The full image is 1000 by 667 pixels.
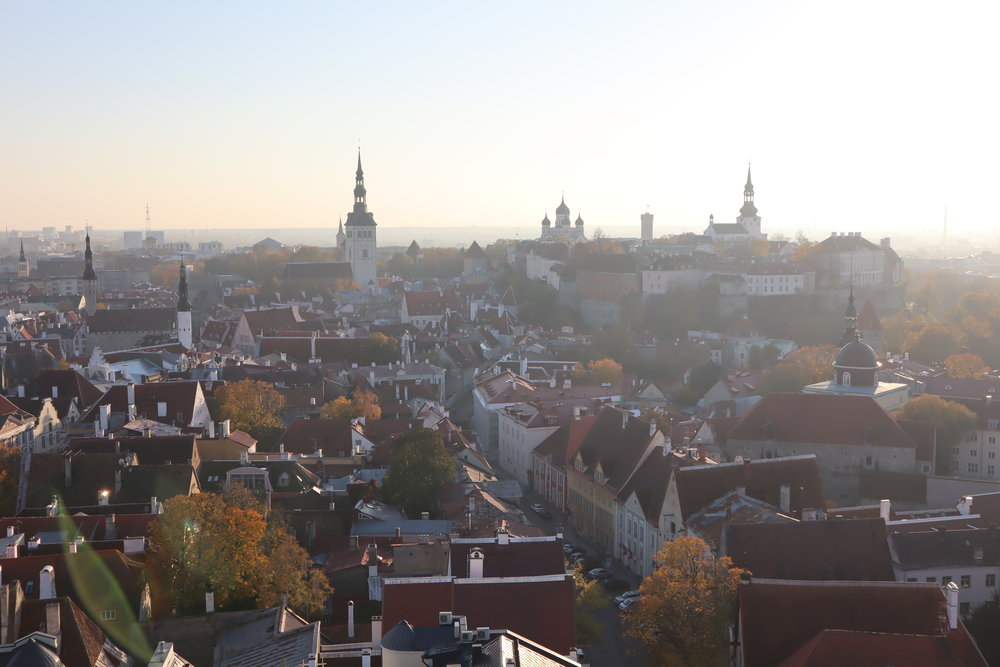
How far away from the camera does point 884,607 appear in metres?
23.3

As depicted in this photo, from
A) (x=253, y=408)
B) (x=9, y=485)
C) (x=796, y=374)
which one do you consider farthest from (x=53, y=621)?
(x=796, y=374)

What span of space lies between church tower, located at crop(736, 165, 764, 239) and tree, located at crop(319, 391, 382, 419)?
3424 inches

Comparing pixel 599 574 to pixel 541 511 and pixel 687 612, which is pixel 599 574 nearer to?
pixel 541 511

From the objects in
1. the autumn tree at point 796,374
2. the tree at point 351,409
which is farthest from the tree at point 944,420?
the tree at point 351,409

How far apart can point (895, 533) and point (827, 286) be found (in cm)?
6599

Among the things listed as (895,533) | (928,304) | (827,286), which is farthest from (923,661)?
(928,304)

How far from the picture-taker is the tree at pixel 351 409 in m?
49.0

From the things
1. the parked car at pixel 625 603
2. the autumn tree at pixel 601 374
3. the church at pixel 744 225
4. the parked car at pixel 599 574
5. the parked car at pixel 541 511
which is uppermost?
the church at pixel 744 225

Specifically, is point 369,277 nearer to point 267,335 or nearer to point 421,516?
point 267,335

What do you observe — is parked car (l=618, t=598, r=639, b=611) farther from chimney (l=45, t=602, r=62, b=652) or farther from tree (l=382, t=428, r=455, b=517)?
chimney (l=45, t=602, r=62, b=652)

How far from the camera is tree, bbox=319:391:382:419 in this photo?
161 feet

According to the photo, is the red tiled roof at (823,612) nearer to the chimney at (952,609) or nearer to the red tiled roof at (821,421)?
the chimney at (952,609)

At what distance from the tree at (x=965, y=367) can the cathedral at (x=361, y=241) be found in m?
66.3

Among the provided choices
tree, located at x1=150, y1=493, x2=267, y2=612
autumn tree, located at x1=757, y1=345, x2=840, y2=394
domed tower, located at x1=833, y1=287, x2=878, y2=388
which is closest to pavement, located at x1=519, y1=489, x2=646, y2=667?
tree, located at x1=150, y1=493, x2=267, y2=612
